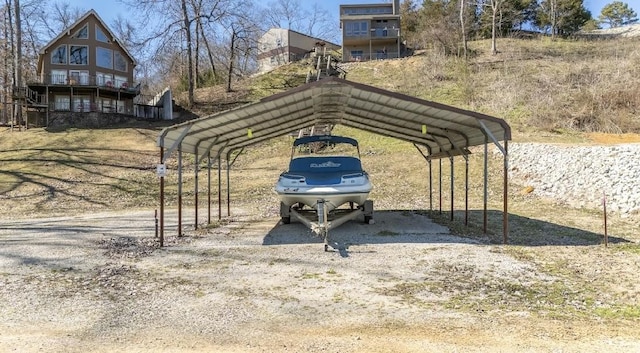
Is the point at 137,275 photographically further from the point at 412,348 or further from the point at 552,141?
the point at 552,141

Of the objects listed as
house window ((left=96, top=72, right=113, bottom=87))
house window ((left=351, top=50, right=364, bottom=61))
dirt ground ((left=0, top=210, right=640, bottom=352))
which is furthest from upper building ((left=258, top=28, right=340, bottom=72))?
dirt ground ((left=0, top=210, right=640, bottom=352))

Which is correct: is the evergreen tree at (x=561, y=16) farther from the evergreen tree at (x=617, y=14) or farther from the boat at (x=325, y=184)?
the boat at (x=325, y=184)

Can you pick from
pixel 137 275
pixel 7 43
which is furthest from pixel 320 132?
pixel 7 43

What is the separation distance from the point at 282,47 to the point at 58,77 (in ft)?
88.5

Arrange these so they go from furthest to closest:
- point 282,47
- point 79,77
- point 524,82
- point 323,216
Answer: point 282,47 → point 79,77 → point 524,82 → point 323,216

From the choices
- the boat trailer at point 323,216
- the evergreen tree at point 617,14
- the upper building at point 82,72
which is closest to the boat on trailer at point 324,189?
the boat trailer at point 323,216

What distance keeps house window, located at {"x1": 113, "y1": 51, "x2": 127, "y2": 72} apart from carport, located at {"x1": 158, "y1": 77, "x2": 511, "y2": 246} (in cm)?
2745

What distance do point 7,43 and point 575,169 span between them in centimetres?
4068

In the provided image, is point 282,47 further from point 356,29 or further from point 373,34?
point 373,34

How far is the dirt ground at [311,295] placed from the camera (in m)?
4.31

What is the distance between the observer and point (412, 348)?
4066 mm

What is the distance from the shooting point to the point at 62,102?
35.2 meters

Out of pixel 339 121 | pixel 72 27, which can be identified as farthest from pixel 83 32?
pixel 339 121

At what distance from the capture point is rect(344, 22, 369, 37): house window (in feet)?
167
